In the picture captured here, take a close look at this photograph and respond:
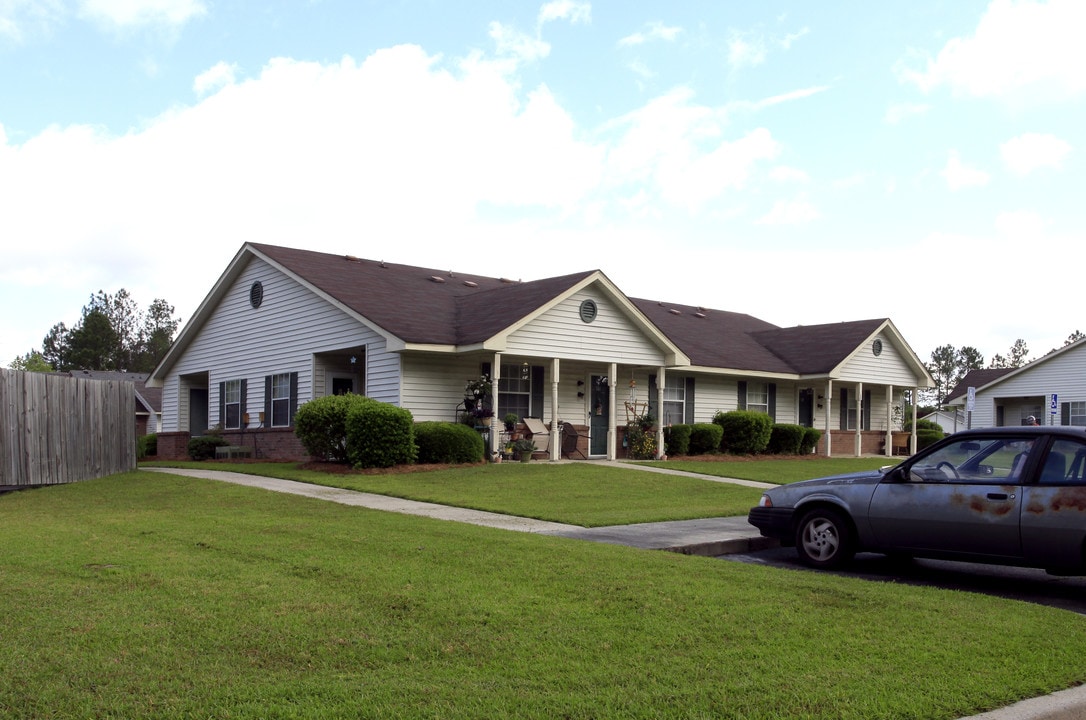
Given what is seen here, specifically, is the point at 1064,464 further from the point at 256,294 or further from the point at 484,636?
the point at 256,294

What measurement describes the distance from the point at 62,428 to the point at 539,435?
10.7 m

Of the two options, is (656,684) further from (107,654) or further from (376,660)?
(107,654)

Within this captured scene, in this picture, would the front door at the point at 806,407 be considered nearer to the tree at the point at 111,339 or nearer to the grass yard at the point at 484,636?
the grass yard at the point at 484,636

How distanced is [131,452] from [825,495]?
15.8 meters

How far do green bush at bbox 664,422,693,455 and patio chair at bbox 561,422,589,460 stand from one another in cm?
276

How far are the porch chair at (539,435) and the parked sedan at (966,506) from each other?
13924mm

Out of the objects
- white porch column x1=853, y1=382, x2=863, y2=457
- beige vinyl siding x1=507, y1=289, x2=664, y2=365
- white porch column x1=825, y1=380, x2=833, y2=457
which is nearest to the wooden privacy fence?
beige vinyl siding x1=507, y1=289, x2=664, y2=365

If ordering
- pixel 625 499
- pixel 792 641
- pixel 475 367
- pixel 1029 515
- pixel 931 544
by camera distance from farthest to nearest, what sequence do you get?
1. pixel 475 367
2. pixel 625 499
3. pixel 931 544
4. pixel 1029 515
5. pixel 792 641

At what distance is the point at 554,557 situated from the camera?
8.98m

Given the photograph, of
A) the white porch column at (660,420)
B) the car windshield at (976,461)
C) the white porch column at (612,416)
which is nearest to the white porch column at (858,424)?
the white porch column at (660,420)

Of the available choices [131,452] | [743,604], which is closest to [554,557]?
[743,604]

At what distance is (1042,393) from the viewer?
42.2 meters

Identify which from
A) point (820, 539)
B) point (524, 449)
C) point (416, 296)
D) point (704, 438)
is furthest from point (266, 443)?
point (820, 539)

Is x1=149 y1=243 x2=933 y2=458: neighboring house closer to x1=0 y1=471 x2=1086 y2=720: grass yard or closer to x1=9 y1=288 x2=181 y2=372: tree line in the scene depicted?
x1=0 y1=471 x2=1086 y2=720: grass yard
